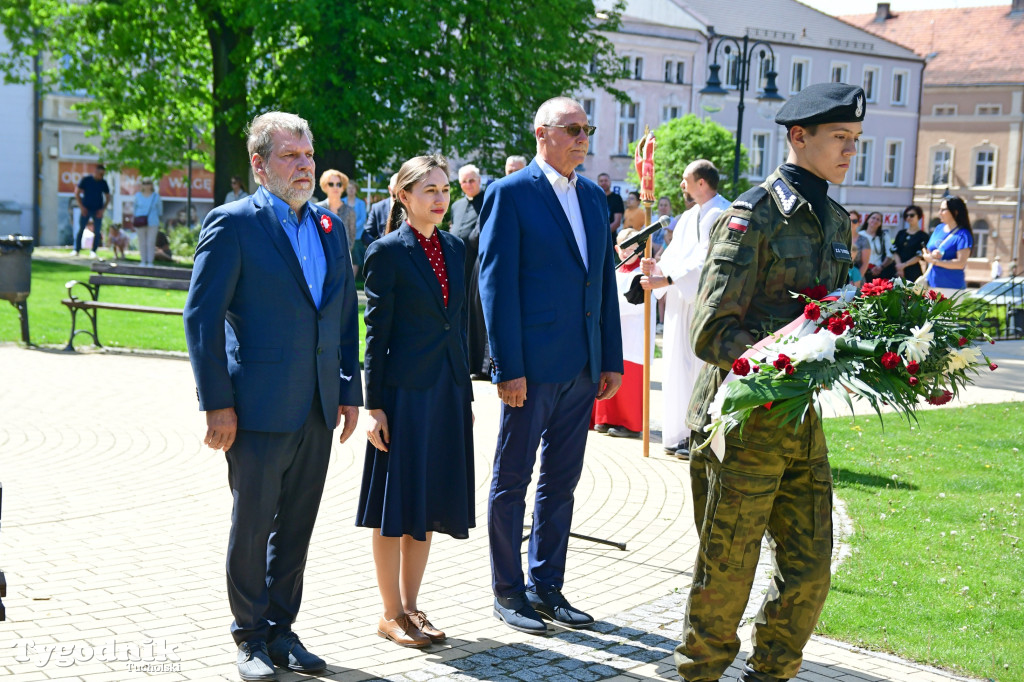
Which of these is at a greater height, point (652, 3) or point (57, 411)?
point (652, 3)

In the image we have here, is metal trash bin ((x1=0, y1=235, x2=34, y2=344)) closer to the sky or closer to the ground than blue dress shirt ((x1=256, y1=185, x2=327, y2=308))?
closer to the ground

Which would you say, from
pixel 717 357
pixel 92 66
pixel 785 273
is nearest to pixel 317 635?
pixel 717 357

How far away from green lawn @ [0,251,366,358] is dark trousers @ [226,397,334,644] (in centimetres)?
864

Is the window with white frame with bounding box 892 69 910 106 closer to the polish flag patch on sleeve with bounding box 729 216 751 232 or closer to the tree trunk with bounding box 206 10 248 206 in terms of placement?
the tree trunk with bounding box 206 10 248 206

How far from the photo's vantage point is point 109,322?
692 inches

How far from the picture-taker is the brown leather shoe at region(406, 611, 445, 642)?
497cm

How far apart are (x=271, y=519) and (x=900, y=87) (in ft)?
229

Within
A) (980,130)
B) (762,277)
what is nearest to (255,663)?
(762,277)

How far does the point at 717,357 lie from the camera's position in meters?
3.99

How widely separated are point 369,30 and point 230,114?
163 inches

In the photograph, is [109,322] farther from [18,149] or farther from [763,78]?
[763,78]

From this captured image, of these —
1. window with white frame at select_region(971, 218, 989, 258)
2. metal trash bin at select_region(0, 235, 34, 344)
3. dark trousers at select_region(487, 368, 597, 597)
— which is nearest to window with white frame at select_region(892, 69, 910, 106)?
window with white frame at select_region(971, 218, 989, 258)

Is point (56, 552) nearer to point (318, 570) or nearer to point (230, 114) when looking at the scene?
point (318, 570)

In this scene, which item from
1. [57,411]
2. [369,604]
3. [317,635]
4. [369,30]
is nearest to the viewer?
[317,635]
